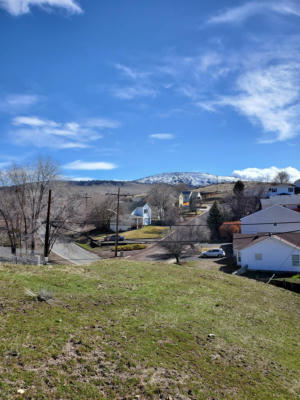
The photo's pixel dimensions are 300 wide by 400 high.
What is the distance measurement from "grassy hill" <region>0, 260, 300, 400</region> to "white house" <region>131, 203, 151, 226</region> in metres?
62.1

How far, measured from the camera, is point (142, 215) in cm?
8000

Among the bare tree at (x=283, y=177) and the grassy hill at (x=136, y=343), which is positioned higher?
the bare tree at (x=283, y=177)

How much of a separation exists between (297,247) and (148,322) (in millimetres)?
27328

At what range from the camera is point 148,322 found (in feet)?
33.6

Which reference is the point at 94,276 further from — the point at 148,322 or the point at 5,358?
the point at 5,358

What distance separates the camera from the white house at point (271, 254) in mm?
31938

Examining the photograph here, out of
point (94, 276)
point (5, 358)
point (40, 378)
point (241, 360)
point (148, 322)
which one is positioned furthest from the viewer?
point (94, 276)

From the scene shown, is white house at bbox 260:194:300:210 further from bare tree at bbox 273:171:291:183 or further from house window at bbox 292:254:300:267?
bare tree at bbox 273:171:291:183

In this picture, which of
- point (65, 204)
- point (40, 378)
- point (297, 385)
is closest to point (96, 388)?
point (40, 378)

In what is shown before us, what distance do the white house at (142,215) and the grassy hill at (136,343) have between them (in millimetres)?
62104

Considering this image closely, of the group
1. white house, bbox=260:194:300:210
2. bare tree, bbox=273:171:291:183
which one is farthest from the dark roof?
bare tree, bbox=273:171:291:183

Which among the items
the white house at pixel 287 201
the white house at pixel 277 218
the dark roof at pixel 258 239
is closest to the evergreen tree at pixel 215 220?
the white house at pixel 287 201

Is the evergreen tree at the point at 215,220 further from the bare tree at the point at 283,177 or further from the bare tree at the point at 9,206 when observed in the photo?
the bare tree at the point at 283,177

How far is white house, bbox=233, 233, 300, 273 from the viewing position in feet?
105
